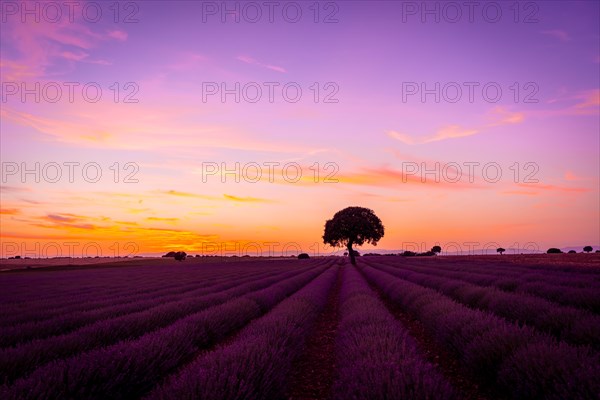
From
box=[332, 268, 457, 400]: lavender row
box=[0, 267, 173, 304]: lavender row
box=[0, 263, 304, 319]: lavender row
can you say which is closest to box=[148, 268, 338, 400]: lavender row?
box=[332, 268, 457, 400]: lavender row

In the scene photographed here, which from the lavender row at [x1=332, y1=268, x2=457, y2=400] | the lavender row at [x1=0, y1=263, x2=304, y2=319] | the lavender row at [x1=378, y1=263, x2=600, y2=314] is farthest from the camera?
the lavender row at [x1=0, y1=263, x2=304, y2=319]

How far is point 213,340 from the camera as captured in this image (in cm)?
666

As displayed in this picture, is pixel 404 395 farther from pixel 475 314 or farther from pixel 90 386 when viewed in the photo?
pixel 475 314

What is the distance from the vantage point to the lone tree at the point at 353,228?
4431 cm

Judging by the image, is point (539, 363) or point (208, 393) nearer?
point (208, 393)

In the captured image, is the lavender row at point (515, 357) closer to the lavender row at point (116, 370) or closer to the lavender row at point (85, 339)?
the lavender row at point (116, 370)

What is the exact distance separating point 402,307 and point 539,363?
23.4 feet

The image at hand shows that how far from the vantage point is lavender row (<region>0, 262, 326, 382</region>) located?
4.21m

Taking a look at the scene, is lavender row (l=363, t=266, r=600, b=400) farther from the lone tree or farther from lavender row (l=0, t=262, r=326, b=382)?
the lone tree

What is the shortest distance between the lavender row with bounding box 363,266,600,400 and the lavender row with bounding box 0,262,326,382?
175 inches

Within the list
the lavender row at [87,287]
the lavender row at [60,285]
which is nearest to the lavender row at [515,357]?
the lavender row at [87,287]

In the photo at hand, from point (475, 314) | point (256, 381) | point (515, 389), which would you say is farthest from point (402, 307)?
point (256, 381)

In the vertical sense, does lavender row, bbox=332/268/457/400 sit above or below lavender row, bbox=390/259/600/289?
above

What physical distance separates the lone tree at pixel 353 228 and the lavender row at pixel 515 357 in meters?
37.8
